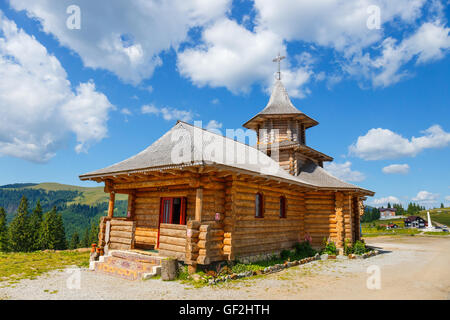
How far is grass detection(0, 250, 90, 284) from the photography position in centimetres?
1038

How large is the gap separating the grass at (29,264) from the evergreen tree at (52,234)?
47729mm

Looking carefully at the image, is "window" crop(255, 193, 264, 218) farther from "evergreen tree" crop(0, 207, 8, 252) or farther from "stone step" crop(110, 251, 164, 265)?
"evergreen tree" crop(0, 207, 8, 252)

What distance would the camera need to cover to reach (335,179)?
19.1m

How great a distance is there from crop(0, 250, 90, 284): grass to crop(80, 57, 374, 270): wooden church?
2.32 meters

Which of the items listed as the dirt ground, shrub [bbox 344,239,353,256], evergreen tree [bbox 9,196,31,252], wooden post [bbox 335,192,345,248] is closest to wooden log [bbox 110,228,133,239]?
the dirt ground

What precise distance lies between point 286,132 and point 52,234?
184ft

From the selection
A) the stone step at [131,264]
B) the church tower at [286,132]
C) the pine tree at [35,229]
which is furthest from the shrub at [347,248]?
the pine tree at [35,229]

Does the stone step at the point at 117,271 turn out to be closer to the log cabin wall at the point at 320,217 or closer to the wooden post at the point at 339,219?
the log cabin wall at the point at 320,217

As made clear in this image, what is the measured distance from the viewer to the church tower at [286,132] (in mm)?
20203

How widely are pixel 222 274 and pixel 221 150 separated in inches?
224

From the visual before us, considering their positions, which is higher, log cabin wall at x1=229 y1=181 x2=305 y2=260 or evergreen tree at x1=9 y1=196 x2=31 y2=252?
log cabin wall at x1=229 y1=181 x2=305 y2=260
